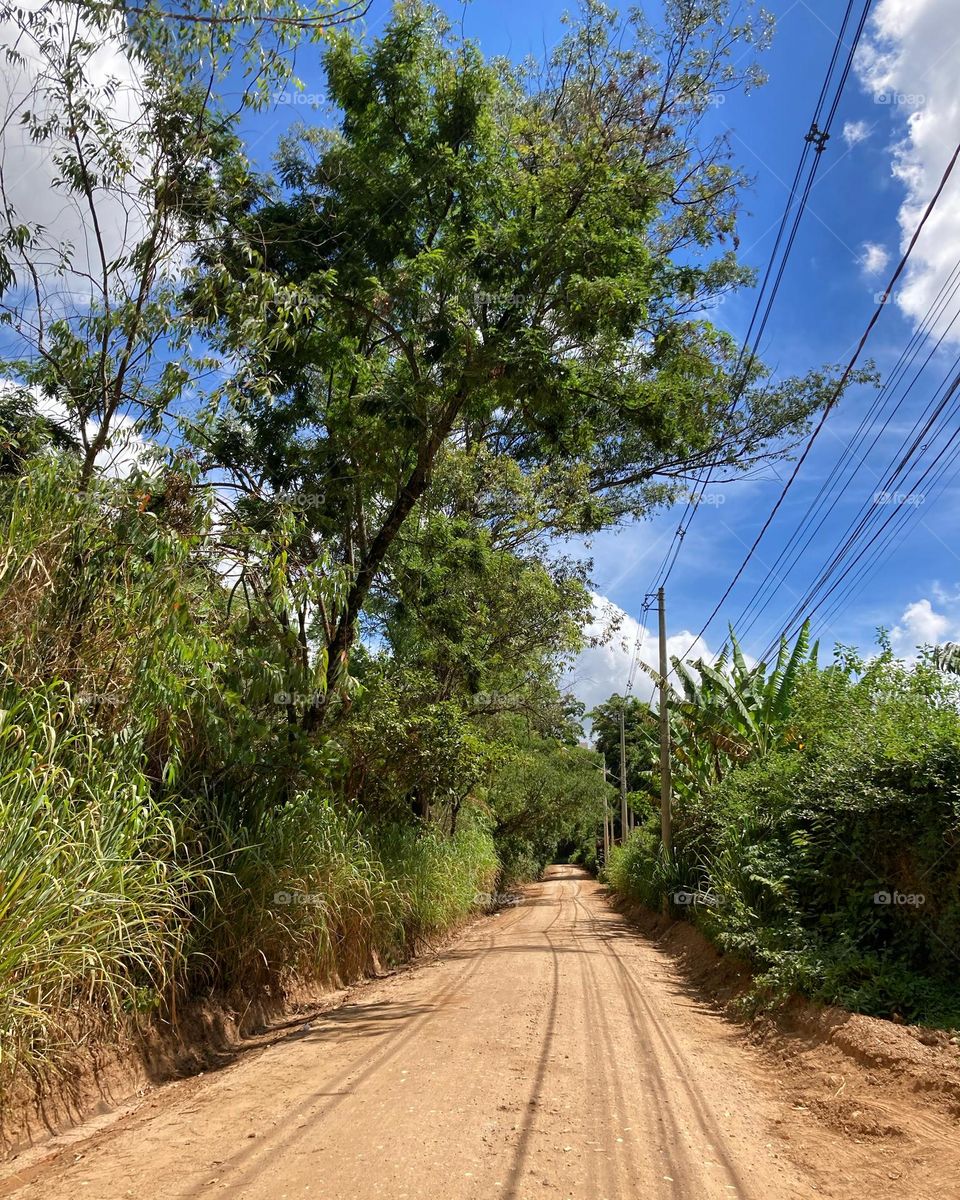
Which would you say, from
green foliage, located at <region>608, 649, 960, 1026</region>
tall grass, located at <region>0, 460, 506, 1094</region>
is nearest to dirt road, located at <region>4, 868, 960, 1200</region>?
tall grass, located at <region>0, 460, 506, 1094</region>

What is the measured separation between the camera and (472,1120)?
4652mm

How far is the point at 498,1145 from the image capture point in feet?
14.0

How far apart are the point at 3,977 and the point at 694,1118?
4209mm

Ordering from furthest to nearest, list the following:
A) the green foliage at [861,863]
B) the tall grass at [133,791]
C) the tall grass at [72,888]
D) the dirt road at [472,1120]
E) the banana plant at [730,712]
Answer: the banana plant at [730,712]
the green foliage at [861,863]
the tall grass at [133,791]
the tall grass at [72,888]
the dirt road at [472,1120]

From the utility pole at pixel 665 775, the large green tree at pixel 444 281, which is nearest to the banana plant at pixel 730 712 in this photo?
the utility pole at pixel 665 775

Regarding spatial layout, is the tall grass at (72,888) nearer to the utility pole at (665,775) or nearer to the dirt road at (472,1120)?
the dirt road at (472,1120)

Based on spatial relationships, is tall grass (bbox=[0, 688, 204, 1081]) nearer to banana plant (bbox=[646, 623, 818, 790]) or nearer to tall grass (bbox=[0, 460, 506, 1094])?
tall grass (bbox=[0, 460, 506, 1094])

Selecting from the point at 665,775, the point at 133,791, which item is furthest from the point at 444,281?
the point at 665,775

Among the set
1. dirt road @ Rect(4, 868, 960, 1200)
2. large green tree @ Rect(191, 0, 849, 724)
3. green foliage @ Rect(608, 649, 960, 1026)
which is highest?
large green tree @ Rect(191, 0, 849, 724)

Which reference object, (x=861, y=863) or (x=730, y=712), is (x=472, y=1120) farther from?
(x=730, y=712)


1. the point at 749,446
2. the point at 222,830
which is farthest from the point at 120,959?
the point at 749,446

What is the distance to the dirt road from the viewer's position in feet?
12.7

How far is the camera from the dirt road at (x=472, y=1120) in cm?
388

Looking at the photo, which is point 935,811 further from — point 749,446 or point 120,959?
point 749,446
